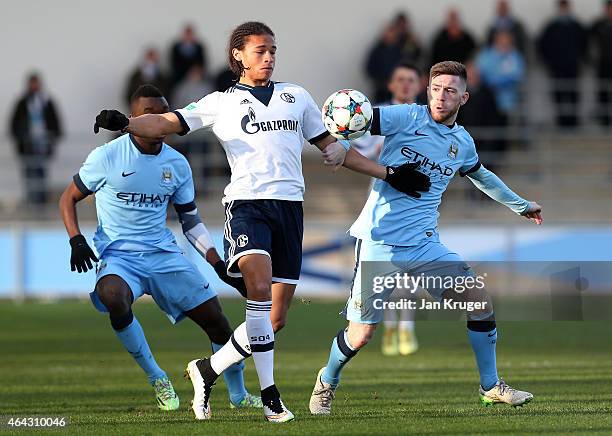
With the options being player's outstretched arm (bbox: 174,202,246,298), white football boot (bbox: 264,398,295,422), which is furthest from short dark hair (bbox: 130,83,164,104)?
white football boot (bbox: 264,398,295,422)

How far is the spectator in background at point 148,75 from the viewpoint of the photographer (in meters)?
22.1

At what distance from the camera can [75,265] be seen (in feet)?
29.6

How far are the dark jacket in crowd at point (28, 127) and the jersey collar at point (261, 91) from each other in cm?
1459

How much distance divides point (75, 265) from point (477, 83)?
13.8 metres

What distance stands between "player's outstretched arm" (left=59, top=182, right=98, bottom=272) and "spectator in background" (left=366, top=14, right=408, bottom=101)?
43.9ft

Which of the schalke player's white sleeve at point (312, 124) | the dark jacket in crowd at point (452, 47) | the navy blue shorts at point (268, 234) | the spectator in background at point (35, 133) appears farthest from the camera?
the dark jacket in crowd at point (452, 47)

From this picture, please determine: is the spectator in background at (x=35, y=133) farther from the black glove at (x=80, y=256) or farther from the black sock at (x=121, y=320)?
the black sock at (x=121, y=320)

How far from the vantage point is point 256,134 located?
806 centimetres

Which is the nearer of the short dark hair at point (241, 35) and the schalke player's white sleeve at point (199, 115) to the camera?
the schalke player's white sleeve at point (199, 115)

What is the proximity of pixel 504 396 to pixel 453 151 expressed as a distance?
1.63 metres

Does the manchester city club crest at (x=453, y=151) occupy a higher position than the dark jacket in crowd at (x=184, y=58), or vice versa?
the manchester city club crest at (x=453, y=151)

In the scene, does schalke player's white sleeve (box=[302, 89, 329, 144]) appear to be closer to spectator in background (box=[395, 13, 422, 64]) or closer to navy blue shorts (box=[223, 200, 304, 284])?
navy blue shorts (box=[223, 200, 304, 284])
